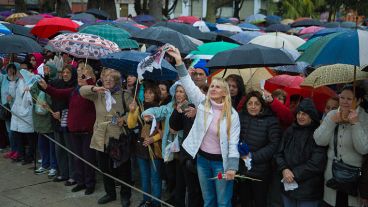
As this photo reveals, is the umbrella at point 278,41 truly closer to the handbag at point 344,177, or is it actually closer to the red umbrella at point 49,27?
the handbag at point 344,177

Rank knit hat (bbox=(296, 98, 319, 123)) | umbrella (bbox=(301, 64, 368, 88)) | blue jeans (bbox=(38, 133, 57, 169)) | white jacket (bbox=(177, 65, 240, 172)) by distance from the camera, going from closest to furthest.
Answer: knit hat (bbox=(296, 98, 319, 123)) < white jacket (bbox=(177, 65, 240, 172)) < umbrella (bbox=(301, 64, 368, 88)) < blue jeans (bbox=(38, 133, 57, 169))

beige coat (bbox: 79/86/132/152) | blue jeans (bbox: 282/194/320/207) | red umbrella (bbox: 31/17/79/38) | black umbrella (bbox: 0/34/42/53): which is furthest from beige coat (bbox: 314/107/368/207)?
red umbrella (bbox: 31/17/79/38)

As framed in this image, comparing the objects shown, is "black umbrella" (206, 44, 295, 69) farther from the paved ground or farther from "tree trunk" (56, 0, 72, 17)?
"tree trunk" (56, 0, 72, 17)

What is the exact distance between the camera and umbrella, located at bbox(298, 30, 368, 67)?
4012 mm

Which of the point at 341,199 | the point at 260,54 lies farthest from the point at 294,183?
the point at 260,54

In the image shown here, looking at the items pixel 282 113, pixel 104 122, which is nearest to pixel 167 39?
pixel 104 122

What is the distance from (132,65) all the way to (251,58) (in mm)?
1660

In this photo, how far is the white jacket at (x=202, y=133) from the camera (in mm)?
4605

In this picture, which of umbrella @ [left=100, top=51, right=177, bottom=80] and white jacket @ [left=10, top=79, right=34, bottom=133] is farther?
white jacket @ [left=10, top=79, right=34, bottom=133]

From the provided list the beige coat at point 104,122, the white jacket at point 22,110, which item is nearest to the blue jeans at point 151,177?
the beige coat at point 104,122

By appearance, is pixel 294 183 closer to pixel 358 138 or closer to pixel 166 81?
pixel 358 138

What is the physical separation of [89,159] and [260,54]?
9.49ft

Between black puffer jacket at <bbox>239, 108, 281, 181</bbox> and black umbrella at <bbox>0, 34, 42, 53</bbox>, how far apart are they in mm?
4136

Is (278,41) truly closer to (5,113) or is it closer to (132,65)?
(132,65)
